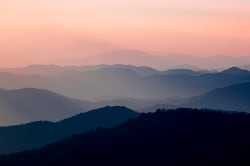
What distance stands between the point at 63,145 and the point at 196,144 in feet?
50.3

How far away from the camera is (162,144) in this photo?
52.2 m

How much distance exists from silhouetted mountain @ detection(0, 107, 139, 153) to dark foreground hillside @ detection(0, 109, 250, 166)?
46.9 meters

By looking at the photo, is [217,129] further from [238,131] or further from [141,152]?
[141,152]

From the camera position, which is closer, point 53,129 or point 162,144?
point 162,144

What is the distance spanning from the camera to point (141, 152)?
168ft

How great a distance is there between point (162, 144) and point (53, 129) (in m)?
62.5

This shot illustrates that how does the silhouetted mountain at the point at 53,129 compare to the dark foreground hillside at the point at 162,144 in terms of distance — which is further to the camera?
the silhouetted mountain at the point at 53,129

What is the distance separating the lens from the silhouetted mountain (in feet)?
353

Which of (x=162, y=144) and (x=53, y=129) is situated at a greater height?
(x=53, y=129)

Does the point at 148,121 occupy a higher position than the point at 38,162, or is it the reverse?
the point at 148,121

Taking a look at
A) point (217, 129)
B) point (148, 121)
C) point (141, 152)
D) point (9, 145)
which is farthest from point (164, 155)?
point (9, 145)

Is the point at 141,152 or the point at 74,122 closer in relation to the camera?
the point at 141,152

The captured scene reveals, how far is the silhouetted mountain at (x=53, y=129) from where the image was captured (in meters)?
108

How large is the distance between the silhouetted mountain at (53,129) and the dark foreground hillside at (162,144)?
1845 inches
